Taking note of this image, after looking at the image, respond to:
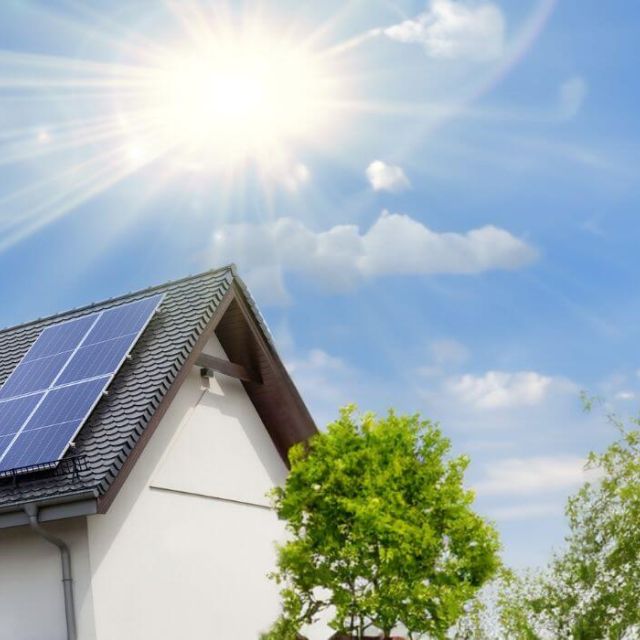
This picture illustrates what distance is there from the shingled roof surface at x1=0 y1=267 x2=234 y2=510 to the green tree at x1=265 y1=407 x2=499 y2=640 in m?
2.25

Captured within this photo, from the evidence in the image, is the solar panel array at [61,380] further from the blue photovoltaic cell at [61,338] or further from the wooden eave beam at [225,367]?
the wooden eave beam at [225,367]

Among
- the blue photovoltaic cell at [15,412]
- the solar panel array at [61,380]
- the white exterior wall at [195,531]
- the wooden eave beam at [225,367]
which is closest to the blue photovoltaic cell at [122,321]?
the solar panel array at [61,380]

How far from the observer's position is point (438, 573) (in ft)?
39.6

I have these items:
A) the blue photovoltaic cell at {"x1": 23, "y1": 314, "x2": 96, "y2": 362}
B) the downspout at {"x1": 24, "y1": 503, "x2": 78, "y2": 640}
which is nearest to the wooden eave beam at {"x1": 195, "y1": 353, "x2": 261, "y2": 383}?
the blue photovoltaic cell at {"x1": 23, "y1": 314, "x2": 96, "y2": 362}

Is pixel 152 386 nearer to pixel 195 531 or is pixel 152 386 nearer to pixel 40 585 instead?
pixel 195 531

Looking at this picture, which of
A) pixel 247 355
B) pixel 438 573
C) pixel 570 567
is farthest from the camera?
pixel 247 355

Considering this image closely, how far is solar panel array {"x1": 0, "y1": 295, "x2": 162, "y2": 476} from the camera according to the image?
40.0 feet

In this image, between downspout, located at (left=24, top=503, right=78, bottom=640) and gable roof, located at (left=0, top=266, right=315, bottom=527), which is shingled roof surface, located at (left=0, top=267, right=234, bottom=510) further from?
downspout, located at (left=24, top=503, right=78, bottom=640)

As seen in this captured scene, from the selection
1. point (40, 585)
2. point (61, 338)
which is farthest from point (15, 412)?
point (40, 585)

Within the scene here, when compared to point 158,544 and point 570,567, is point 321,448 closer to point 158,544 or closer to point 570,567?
point 158,544

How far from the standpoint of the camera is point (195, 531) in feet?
44.2

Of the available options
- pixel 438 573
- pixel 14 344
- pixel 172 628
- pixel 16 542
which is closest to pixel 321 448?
pixel 438 573

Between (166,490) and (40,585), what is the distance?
2134 millimetres

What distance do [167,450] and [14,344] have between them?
4.28 meters
